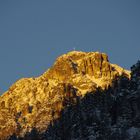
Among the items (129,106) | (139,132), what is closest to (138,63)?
(129,106)

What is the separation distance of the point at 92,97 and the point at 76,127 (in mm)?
14307

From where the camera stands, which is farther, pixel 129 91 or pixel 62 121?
pixel 62 121

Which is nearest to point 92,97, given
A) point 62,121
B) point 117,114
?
point 62,121

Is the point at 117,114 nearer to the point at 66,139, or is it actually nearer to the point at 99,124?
the point at 99,124

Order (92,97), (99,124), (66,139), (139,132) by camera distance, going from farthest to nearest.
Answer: (92,97) → (66,139) → (99,124) → (139,132)

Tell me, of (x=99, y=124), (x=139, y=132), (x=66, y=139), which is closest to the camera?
(x=139, y=132)

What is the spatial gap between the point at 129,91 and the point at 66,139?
14.3m

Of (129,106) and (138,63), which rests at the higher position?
(138,63)

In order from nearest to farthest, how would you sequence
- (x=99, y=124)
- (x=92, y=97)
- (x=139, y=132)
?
(x=139, y=132) → (x=99, y=124) → (x=92, y=97)

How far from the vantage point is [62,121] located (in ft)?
475

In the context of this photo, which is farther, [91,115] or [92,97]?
[92,97]

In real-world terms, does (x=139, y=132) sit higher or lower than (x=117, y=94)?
lower

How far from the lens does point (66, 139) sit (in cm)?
12975

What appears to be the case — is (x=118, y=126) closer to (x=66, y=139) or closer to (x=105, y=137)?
(x=105, y=137)
